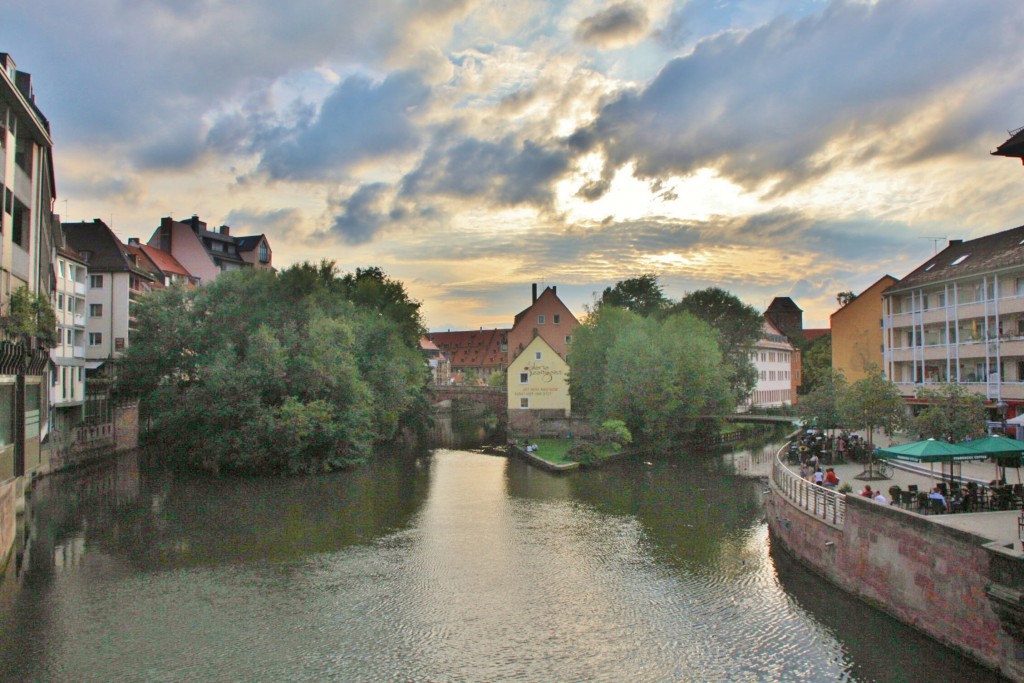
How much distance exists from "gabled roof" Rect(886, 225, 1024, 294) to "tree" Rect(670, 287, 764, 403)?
2743 centimetres

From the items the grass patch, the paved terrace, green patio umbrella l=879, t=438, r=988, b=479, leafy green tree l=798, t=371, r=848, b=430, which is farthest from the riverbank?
the grass patch

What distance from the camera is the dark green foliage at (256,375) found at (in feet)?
132

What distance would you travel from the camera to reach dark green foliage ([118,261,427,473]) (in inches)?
1582

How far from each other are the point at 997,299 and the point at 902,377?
9639 millimetres

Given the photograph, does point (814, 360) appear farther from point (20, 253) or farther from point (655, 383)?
point (20, 253)

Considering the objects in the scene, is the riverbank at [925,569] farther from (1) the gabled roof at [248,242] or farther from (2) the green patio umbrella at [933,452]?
(1) the gabled roof at [248,242]

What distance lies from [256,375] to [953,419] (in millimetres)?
33521

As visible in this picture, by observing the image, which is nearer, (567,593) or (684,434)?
(567,593)

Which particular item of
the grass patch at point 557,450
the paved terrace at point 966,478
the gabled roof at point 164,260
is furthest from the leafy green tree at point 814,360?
the gabled roof at point 164,260

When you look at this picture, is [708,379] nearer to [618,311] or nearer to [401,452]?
[618,311]

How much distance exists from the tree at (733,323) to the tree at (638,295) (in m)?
6.79

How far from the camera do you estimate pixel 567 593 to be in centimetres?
1858

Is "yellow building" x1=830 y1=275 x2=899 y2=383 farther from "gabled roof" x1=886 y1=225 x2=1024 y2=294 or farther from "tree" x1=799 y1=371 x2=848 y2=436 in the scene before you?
"tree" x1=799 y1=371 x2=848 y2=436

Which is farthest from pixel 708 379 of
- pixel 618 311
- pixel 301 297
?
pixel 301 297
